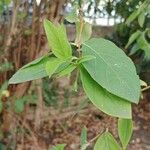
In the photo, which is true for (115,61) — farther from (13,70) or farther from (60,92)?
(60,92)

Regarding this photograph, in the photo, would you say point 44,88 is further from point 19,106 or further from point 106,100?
point 106,100

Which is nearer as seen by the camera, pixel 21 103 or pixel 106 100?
pixel 106 100

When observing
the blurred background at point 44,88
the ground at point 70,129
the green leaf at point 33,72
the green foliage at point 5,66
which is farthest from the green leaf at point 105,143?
the ground at point 70,129

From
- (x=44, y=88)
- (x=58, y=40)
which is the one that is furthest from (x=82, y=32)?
(x=44, y=88)

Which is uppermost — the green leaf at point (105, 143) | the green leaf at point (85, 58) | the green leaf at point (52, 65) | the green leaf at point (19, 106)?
the green leaf at point (85, 58)

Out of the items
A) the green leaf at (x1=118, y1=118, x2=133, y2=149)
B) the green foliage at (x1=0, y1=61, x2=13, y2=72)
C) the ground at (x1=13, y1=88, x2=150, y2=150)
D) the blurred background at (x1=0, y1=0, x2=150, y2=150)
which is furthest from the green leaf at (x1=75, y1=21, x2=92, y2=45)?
the ground at (x1=13, y1=88, x2=150, y2=150)

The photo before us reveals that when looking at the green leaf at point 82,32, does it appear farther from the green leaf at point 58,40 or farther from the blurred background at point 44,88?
the blurred background at point 44,88
